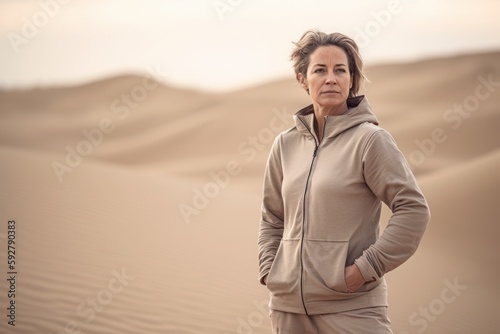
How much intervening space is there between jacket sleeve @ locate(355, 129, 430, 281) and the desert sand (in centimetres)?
531

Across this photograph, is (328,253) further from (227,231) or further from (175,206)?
(175,206)

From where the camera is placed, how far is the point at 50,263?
9.82 metres

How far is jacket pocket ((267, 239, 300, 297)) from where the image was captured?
10.0 feet

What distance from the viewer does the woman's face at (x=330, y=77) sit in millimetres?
3166

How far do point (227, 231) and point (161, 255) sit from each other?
272 cm

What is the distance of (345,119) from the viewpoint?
124 inches

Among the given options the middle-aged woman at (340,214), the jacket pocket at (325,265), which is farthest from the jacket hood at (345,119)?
the jacket pocket at (325,265)

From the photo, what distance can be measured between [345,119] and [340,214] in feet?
1.35

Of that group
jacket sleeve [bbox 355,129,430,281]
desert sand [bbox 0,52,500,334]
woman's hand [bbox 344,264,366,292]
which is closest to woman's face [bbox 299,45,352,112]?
jacket sleeve [bbox 355,129,430,281]

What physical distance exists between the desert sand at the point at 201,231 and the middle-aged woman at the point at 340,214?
5.07 meters

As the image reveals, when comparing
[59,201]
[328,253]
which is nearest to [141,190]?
[59,201]

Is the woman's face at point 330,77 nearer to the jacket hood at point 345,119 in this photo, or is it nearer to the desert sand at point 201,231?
the jacket hood at point 345,119

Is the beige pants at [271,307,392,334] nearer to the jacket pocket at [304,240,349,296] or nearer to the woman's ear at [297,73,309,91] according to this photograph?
the jacket pocket at [304,240,349,296]

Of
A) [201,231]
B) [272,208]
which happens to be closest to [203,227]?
[201,231]
